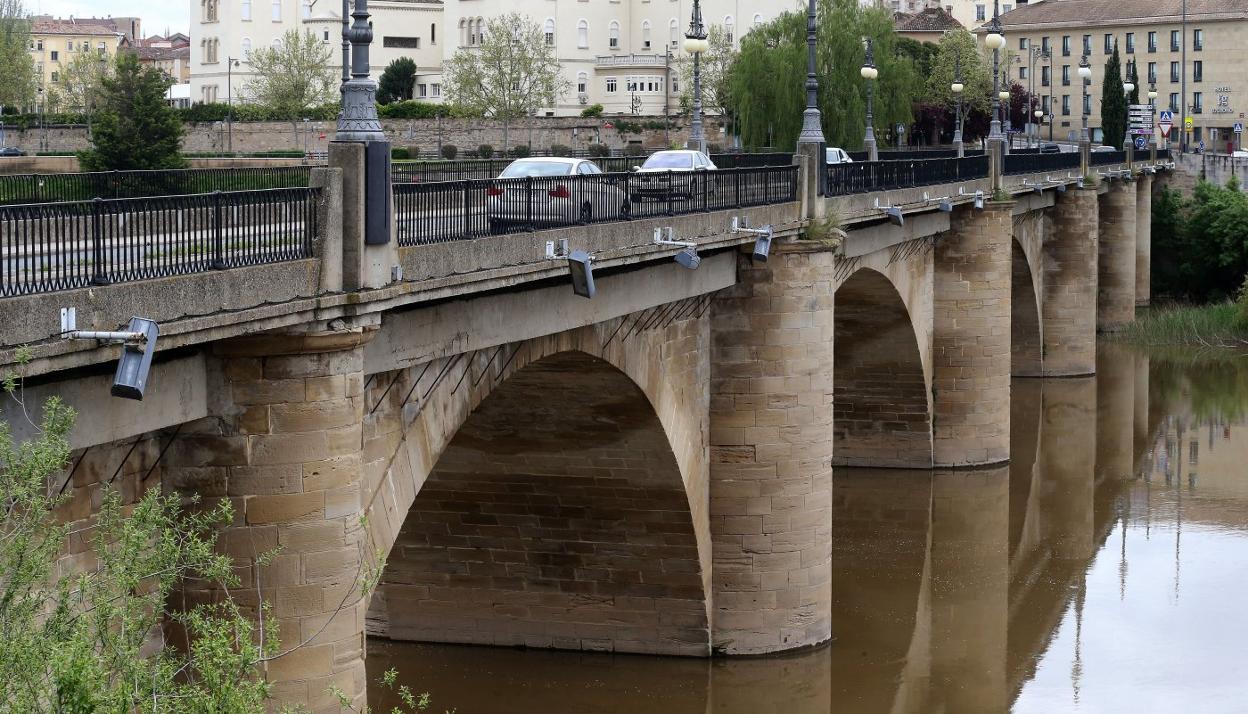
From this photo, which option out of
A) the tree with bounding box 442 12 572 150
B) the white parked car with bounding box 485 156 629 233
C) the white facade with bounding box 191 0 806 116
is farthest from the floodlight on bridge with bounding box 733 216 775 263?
the white facade with bounding box 191 0 806 116

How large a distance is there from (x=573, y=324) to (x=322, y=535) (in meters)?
5.82

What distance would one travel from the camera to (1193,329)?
6072 centimetres

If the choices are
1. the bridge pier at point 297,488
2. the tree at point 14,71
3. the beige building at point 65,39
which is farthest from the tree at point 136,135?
the beige building at point 65,39

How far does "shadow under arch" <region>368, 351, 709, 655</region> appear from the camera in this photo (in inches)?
866

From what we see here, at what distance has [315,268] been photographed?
12.6 metres

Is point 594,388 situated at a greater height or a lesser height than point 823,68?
lesser

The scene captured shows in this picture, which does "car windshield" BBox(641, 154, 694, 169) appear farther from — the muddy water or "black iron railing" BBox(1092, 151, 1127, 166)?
"black iron railing" BBox(1092, 151, 1127, 166)

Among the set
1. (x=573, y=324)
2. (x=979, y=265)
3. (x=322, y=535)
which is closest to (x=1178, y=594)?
(x=979, y=265)

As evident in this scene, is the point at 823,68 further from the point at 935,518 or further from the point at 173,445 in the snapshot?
the point at 173,445

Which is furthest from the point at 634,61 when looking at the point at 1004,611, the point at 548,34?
the point at 1004,611

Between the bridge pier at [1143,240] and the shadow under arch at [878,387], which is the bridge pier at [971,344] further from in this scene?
the bridge pier at [1143,240]

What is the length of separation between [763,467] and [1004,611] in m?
6.47

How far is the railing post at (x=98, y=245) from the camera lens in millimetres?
10602

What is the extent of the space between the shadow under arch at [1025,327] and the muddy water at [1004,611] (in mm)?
8407
